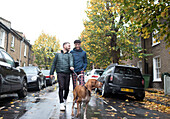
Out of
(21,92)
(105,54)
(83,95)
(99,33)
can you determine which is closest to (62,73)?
(83,95)

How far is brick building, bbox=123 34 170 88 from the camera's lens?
630 inches

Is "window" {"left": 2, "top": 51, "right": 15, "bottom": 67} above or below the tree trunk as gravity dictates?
below

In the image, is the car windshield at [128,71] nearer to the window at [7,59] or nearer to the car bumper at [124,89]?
the car bumper at [124,89]

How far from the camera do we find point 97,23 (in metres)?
17.0

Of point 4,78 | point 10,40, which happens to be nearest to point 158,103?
point 4,78

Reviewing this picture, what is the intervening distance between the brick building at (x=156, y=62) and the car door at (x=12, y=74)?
42.5ft

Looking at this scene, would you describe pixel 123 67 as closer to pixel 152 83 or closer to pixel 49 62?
pixel 152 83

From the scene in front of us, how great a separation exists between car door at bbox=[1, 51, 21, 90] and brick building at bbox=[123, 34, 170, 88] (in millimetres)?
12963

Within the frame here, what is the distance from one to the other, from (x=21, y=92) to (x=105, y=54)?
12760mm

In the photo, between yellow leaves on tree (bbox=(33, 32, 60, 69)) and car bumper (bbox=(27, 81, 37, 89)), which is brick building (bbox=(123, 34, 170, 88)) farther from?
yellow leaves on tree (bbox=(33, 32, 60, 69))

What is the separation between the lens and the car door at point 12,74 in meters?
6.30

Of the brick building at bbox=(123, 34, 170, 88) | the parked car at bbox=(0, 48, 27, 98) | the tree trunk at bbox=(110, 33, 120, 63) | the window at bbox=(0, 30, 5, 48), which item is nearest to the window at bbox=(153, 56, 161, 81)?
the brick building at bbox=(123, 34, 170, 88)

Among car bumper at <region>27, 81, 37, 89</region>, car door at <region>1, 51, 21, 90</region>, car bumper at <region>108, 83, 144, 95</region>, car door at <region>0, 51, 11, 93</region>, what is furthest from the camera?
car bumper at <region>27, 81, 37, 89</region>

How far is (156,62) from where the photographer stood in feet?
60.4
